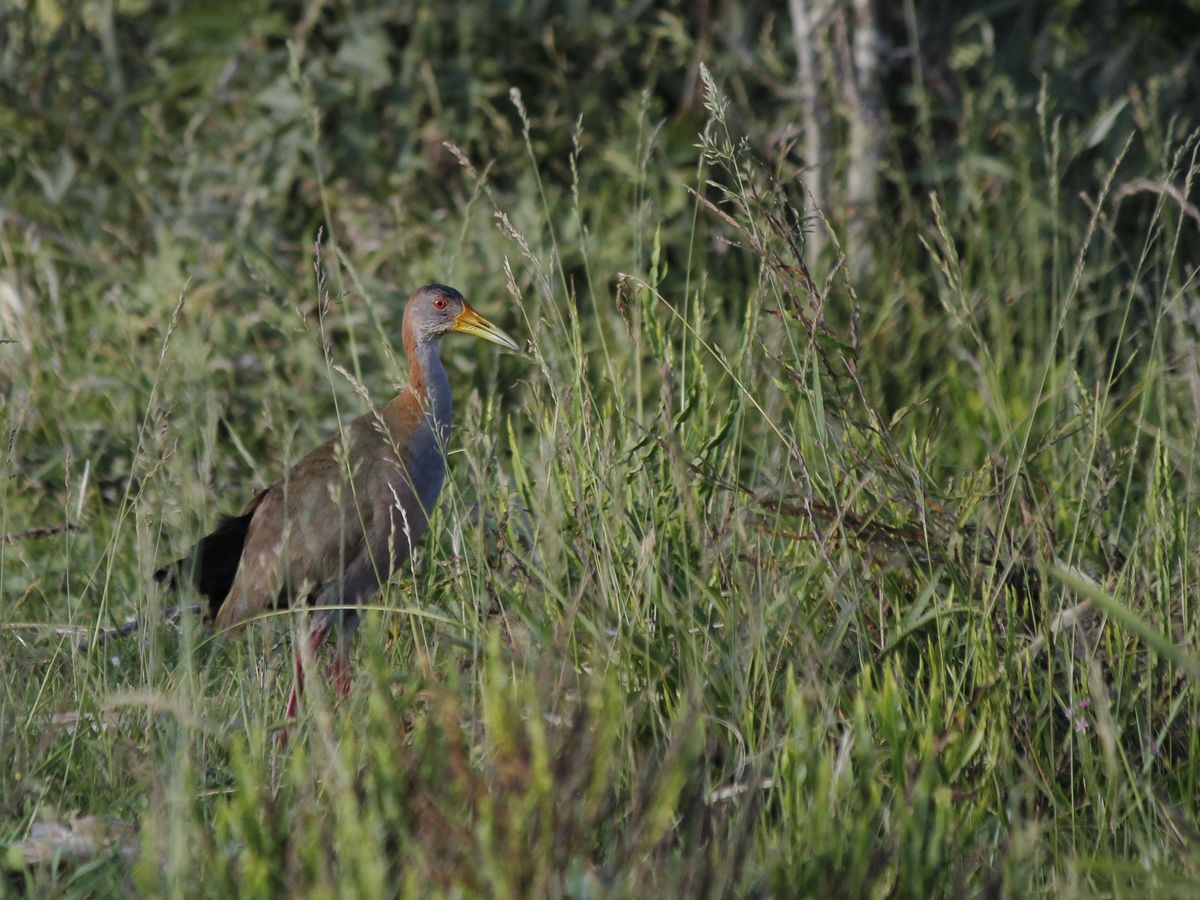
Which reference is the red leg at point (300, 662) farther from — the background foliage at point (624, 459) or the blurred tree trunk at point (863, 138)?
the blurred tree trunk at point (863, 138)

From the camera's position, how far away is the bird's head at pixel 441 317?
172 inches

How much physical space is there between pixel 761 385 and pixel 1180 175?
7.02ft

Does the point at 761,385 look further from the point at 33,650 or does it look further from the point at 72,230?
the point at 72,230

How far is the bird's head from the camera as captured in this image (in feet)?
14.3

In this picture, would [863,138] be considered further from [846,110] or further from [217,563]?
[217,563]

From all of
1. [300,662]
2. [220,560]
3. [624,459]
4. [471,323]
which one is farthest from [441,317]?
[624,459]

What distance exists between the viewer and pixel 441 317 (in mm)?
4426

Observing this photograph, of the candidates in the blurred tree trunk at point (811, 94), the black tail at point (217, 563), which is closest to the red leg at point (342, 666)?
the black tail at point (217, 563)

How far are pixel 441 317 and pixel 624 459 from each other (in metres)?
1.53

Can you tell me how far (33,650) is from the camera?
3.36 meters

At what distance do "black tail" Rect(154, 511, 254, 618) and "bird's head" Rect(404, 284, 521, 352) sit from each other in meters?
0.77

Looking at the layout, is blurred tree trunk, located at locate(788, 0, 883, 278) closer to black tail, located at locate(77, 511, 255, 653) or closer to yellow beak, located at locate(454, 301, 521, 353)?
yellow beak, located at locate(454, 301, 521, 353)

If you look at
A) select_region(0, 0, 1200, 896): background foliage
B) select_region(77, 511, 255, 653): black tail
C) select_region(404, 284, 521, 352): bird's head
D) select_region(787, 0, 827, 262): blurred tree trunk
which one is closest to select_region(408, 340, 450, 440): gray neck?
select_region(404, 284, 521, 352): bird's head

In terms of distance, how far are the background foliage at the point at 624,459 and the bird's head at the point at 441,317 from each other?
205 mm
